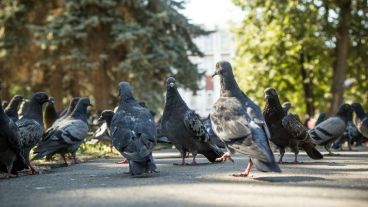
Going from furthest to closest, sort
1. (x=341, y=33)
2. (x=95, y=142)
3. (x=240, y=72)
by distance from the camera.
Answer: (x=240, y=72) → (x=341, y=33) → (x=95, y=142)

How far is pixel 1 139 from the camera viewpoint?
28.3ft

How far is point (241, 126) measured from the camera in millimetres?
7773

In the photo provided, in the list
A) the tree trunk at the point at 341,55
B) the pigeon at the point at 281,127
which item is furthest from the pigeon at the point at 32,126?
the tree trunk at the point at 341,55

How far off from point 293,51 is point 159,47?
6.41m

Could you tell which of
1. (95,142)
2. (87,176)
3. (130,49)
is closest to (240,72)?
(130,49)

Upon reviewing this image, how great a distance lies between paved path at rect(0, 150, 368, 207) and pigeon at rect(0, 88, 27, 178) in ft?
0.96

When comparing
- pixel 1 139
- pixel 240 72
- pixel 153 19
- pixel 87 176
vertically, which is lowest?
pixel 87 176

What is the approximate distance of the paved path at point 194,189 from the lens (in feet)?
18.7

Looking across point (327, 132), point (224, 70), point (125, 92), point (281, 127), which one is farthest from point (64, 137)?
point (327, 132)

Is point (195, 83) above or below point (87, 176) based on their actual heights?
above

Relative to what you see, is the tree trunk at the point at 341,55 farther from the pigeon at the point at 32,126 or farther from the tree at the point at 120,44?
the pigeon at the point at 32,126

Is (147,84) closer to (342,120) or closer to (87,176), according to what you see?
(342,120)

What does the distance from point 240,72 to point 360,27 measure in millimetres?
6007

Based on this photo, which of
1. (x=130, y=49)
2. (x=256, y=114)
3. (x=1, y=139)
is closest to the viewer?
(x=256, y=114)
